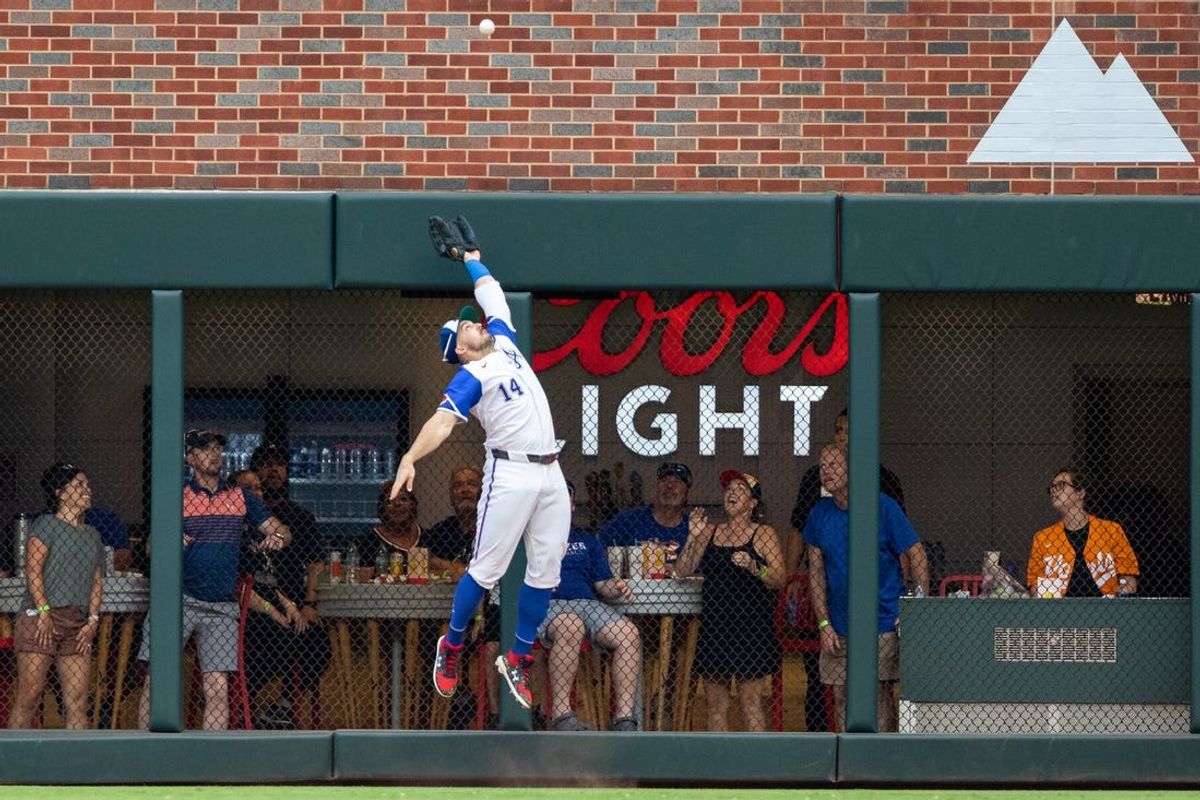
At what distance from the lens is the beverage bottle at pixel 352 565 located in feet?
→ 34.2

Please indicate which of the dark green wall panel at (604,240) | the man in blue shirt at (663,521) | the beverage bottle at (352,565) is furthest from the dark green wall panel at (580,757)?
the dark green wall panel at (604,240)

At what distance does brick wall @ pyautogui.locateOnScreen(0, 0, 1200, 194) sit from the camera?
377 inches

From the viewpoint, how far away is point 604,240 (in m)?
9.33

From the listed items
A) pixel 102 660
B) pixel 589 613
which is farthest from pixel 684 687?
pixel 102 660

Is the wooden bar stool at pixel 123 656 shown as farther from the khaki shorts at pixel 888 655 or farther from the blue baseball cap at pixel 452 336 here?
the khaki shorts at pixel 888 655

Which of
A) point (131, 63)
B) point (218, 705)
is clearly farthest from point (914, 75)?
point (218, 705)

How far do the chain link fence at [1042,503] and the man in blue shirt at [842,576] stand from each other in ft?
0.95

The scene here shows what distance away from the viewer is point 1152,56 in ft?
31.9

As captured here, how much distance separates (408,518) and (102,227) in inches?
98.4

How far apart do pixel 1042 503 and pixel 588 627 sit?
4708mm

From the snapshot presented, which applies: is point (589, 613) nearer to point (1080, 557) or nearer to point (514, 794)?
point (514, 794)

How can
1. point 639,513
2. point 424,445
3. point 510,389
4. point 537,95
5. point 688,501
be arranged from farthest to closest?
point 688,501 < point 639,513 < point 537,95 < point 510,389 < point 424,445

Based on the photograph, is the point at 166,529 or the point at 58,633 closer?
the point at 166,529

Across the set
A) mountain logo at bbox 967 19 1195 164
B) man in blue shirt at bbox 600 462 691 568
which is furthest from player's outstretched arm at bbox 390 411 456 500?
mountain logo at bbox 967 19 1195 164
